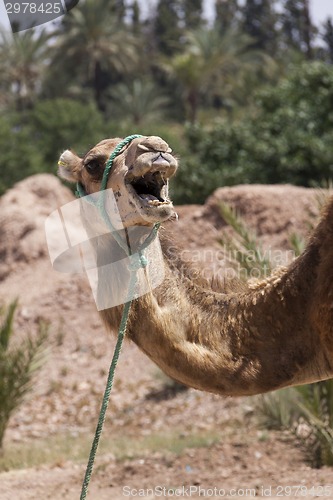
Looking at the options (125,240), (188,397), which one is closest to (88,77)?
(188,397)

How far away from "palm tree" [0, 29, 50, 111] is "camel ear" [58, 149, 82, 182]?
31217 millimetres

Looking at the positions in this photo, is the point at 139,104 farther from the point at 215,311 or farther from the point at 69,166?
the point at 215,311

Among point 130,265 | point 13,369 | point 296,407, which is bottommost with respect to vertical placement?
point 296,407

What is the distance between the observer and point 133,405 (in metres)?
12.3

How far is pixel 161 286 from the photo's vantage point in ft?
12.5

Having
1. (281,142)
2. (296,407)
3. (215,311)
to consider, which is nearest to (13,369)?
(296,407)

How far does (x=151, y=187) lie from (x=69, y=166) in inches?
24.0

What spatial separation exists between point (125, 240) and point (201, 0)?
50.8 metres

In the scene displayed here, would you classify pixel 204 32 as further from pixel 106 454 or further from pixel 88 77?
pixel 106 454

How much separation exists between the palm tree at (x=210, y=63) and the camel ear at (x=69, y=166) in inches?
1263

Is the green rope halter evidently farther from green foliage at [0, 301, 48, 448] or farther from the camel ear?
green foliage at [0, 301, 48, 448]

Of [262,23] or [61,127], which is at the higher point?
[61,127]

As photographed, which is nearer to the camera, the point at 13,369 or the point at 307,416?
the point at 307,416

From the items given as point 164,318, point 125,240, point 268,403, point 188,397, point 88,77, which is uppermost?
point 125,240
